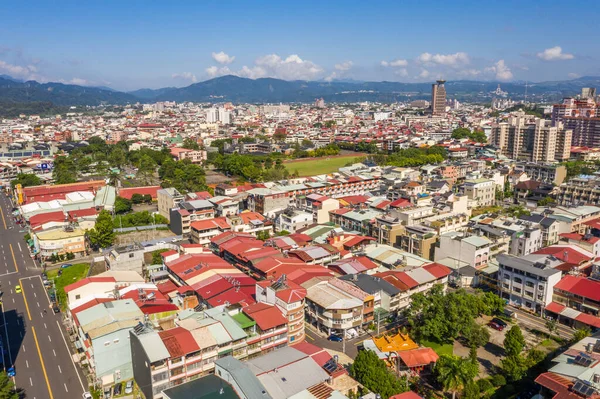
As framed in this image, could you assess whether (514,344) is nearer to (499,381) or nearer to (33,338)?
(499,381)

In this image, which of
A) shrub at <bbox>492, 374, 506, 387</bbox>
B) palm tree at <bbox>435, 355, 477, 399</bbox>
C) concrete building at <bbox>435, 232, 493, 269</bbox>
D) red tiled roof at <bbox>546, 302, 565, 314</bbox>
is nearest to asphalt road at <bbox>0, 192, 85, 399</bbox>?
palm tree at <bbox>435, 355, 477, 399</bbox>

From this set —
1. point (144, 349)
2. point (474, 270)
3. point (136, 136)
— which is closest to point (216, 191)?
point (474, 270)

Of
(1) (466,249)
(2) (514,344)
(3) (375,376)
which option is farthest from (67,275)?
(2) (514,344)

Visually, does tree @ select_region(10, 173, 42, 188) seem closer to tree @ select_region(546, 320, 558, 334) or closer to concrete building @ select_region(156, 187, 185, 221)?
concrete building @ select_region(156, 187, 185, 221)

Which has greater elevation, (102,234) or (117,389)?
(102,234)

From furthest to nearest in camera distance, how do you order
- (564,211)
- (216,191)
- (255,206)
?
(216,191) < (255,206) < (564,211)

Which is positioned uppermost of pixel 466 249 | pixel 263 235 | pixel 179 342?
pixel 179 342

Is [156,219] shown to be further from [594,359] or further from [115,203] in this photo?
[594,359]
